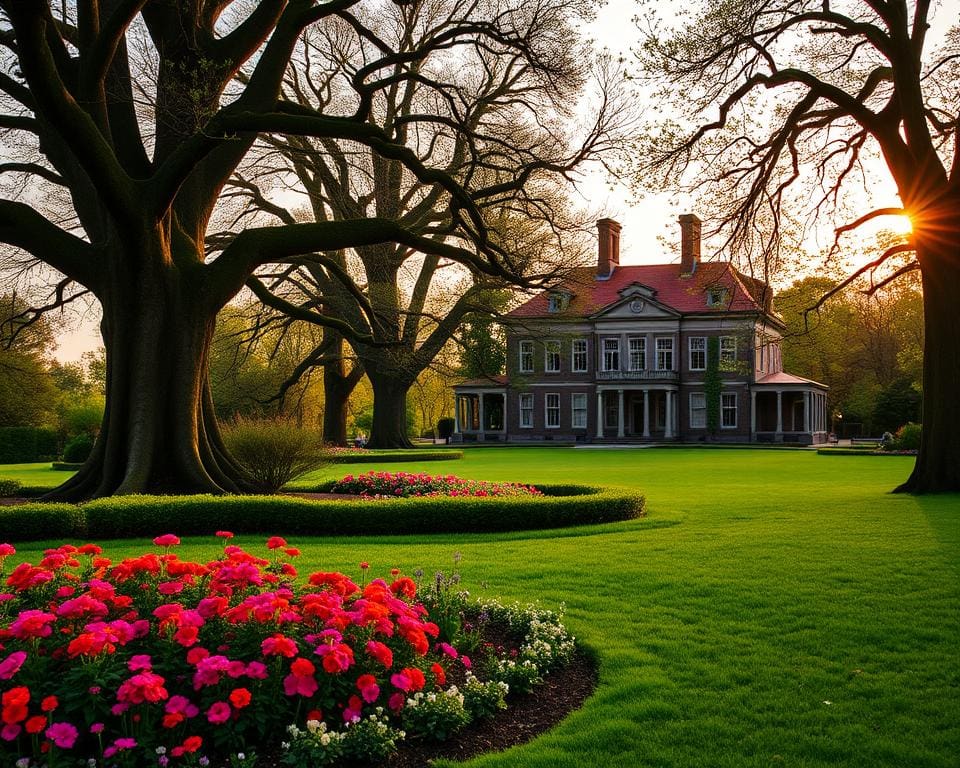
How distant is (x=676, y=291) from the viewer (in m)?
53.9

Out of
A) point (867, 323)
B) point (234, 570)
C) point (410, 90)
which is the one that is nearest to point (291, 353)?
point (410, 90)

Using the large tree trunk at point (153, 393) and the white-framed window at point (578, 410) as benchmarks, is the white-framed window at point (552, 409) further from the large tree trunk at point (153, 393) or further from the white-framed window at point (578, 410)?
the large tree trunk at point (153, 393)

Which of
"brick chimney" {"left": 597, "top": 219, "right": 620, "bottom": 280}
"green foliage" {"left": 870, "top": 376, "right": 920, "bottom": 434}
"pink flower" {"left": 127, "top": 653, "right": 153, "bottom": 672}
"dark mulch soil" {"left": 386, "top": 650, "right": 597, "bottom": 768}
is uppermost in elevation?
"brick chimney" {"left": 597, "top": 219, "right": 620, "bottom": 280}

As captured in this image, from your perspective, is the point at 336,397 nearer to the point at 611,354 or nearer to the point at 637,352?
the point at 611,354

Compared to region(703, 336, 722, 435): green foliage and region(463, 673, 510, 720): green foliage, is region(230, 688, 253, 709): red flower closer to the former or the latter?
region(463, 673, 510, 720): green foliage

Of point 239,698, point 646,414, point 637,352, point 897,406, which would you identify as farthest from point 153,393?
point 897,406

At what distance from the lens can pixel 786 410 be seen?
2092 inches

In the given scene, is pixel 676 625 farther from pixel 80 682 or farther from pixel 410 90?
pixel 410 90

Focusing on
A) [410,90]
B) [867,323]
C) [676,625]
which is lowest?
[676,625]

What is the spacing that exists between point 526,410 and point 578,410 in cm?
329

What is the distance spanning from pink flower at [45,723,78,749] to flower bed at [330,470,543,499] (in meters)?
11.0

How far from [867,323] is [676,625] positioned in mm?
15788

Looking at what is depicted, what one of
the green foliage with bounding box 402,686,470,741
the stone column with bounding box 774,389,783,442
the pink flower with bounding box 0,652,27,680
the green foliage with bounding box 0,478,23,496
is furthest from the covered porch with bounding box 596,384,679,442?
the pink flower with bounding box 0,652,27,680

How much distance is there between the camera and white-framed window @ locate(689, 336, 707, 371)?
52188 mm
